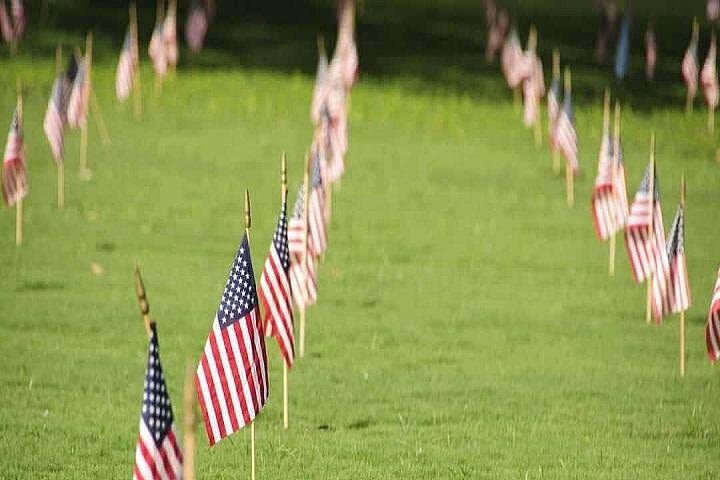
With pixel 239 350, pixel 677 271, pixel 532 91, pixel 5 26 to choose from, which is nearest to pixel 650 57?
pixel 532 91

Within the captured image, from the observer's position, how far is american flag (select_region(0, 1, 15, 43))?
3766 cm

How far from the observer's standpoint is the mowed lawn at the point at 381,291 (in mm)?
13007

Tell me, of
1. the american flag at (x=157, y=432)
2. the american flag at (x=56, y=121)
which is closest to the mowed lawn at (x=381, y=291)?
the american flag at (x=56, y=121)

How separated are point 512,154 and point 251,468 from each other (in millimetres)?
20148

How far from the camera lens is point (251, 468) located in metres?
12.1

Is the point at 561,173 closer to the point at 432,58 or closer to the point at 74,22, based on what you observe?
the point at 432,58

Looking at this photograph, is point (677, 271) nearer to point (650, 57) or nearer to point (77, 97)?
point (77, 97)

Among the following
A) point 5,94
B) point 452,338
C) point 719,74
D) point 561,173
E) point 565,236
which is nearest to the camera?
point 452,338

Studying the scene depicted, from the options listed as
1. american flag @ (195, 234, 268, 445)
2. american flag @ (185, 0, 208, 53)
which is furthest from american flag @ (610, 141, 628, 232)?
american flag @ (185, 0, 208, 53)

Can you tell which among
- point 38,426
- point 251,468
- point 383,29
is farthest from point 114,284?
point 383,29

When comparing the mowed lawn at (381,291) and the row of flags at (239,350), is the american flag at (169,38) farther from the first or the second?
the row of flags at (239,350)

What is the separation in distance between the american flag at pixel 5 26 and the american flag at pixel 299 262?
22584 millimetres

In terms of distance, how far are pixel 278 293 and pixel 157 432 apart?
183 inches

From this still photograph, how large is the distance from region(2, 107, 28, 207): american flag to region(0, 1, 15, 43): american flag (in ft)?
56.5
